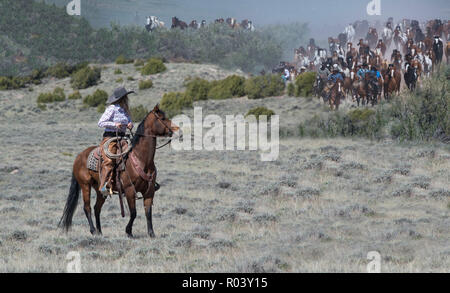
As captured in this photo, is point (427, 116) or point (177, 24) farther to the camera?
point (177, 24)

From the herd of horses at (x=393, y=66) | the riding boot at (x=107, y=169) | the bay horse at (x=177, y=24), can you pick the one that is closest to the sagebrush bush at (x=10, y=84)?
the herd of horses at (x=393, y=66)

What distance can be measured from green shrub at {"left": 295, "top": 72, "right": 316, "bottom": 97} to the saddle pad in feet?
111

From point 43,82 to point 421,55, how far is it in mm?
42330

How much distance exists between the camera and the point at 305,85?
143 ft

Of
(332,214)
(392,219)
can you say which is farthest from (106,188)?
(392,219)

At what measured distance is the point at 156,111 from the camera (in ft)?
31.6

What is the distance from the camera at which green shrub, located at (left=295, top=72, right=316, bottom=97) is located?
4338cm

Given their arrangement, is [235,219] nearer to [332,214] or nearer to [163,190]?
[332,214]

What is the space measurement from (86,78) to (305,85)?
25.9 m

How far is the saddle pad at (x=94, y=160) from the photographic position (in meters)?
10.3

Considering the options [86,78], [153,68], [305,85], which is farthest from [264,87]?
[86,78]

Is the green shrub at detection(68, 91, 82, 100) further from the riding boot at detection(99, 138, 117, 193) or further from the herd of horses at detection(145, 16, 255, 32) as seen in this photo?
the herd of horses at detection(145, 16, 255, 32)

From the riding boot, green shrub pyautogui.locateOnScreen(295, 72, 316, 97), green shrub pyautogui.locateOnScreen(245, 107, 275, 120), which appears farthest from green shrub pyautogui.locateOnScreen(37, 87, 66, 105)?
the riding boot

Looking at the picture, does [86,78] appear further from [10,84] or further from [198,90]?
[198,90]
